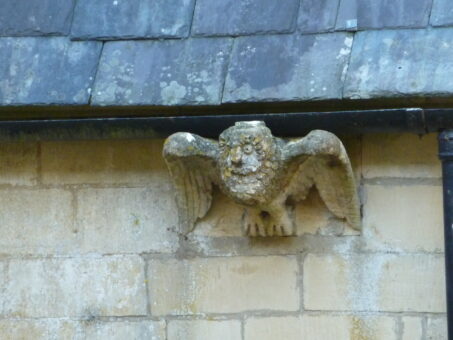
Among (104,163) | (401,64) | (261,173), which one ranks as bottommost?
(261,173)

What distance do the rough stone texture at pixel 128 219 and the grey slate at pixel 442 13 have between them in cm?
119

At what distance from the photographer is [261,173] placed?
15.6ft

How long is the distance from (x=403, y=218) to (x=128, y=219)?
1.04m

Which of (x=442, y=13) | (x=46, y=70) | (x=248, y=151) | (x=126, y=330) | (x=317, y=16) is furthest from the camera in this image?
(x=126, y=330)

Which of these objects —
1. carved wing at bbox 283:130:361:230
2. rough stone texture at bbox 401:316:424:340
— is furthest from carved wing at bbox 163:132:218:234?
rough stone texture at bbox 401:316:424:340

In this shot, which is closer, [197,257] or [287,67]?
[287,67]

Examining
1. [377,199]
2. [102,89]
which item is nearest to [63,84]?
[102,89]

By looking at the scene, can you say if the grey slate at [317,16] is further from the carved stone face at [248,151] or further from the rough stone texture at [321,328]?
the rough stone texture at [321,328]

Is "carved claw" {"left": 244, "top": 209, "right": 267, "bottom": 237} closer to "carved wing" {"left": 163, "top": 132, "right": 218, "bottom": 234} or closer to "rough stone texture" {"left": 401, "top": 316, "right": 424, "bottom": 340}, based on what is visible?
"carved wing" {"left": 163, "top": 132, "right": 218, "bottom": 234}

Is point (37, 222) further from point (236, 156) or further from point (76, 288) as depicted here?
point (236, 156)

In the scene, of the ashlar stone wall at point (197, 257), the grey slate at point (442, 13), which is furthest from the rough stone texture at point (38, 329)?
the grey slate at point (442, 13)

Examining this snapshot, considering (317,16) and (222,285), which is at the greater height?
(317,16)

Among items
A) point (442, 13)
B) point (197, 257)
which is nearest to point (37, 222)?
point (197, 257)

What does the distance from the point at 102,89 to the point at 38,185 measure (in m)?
0.56
